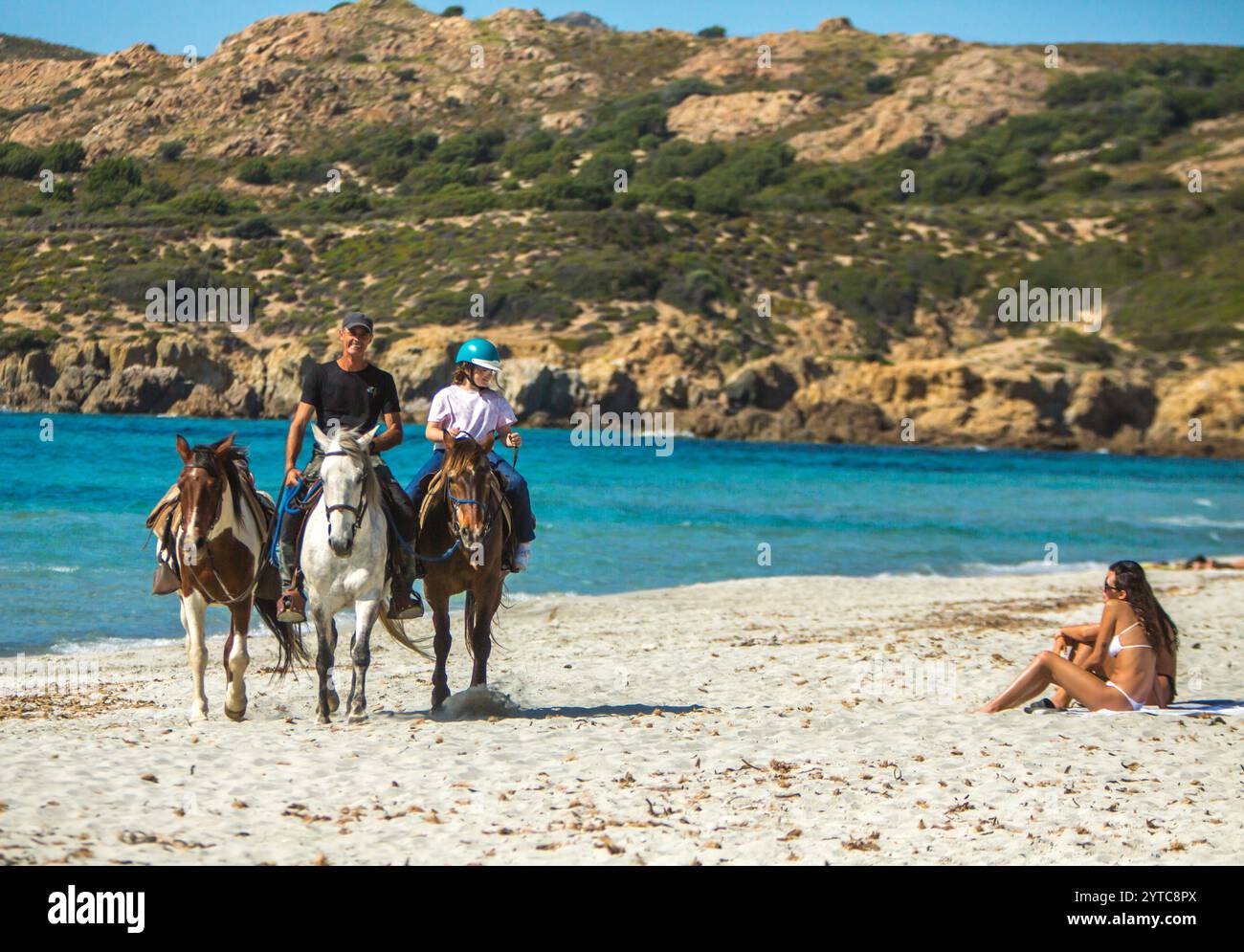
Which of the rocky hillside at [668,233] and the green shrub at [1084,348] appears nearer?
the rocky hillside at [668,233]

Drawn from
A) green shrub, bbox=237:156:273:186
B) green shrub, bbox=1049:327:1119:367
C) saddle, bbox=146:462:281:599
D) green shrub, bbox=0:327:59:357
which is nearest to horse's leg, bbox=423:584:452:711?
saddle, bbox=146:462:281:599

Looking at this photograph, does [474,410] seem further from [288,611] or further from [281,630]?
[281,630]

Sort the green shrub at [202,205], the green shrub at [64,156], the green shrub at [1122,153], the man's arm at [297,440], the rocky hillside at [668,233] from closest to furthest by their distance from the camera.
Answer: the man's arm at [297,440]
the rocky hillside at [668,233]
the green shrub at [202,205]
the green shrub at [64,156]
the green shrub at [1122,153]

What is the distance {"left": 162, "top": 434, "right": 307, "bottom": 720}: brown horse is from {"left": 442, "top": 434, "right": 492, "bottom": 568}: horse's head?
1.40 m

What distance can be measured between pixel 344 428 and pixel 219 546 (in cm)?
118

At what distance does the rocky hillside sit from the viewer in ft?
236

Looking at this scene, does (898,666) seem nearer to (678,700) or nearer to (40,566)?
(678,700)

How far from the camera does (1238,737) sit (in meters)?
8.94

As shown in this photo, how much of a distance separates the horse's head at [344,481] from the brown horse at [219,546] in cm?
75

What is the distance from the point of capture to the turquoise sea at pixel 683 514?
20.2 m

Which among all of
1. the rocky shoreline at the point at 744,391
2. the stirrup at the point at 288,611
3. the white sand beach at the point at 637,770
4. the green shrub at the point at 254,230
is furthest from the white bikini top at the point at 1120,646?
the green shrub at the point at 254,230

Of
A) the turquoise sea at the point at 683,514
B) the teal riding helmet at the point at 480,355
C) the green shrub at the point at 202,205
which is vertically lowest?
the turquoise sea at the point at 683,514

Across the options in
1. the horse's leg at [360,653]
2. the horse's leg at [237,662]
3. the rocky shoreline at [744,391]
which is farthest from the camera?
the rocky shoreline at [744,391]

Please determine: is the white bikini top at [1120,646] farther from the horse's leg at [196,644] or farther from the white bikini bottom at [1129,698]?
the horse's leg at [196,644]
